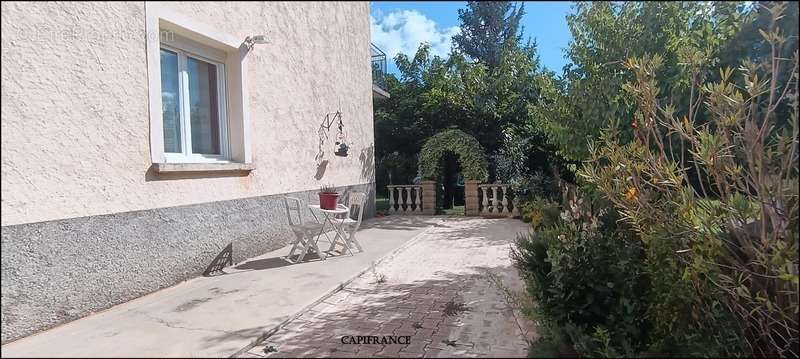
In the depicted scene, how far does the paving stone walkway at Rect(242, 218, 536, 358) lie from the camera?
10.2ft

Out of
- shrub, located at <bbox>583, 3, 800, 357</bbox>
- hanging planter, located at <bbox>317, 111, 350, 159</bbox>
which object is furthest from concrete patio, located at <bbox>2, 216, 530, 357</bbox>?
hanging planter, located at <bbox>317, 111, 350, 159</bbox>

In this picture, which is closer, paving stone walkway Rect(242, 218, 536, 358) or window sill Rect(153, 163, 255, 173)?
paving stone walkway Rect(242, 218, 536, 358)

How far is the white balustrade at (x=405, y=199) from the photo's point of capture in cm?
1209

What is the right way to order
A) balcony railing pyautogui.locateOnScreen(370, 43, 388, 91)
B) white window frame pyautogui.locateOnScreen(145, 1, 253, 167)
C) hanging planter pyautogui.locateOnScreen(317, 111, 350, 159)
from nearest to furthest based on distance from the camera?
1. white window frame pyautogui.locateOnScreen(145, 1, 253, 167)
2. hanging planter pyautogui.locateOnScreen(317, 111, 350, 159)
3. balcony railing pyautogui.locateOnScreen(370, 43, 388, 91)

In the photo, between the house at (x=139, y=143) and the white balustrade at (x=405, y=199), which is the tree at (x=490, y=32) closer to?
the white balustrade at (x=405, y=199)

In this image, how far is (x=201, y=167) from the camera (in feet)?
16.0

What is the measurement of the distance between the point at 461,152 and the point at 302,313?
8.10m

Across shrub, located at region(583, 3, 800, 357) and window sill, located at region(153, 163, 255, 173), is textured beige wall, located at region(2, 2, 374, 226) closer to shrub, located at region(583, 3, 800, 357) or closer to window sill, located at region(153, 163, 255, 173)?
window sill, located at region(153, 163, 255, 173)

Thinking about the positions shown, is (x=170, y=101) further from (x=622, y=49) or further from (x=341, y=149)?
(x=622, y=49)

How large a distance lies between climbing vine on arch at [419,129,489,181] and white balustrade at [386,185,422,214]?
877 mm

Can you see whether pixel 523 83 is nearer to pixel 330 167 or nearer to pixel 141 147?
pixel 330 167

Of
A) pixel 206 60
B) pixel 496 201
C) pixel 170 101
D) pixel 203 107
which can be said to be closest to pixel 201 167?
pixel 170 101

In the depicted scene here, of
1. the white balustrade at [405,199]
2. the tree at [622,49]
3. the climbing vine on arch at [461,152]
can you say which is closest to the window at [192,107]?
the tree at [622,49]

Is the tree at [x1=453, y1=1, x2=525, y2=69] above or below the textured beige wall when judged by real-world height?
above
